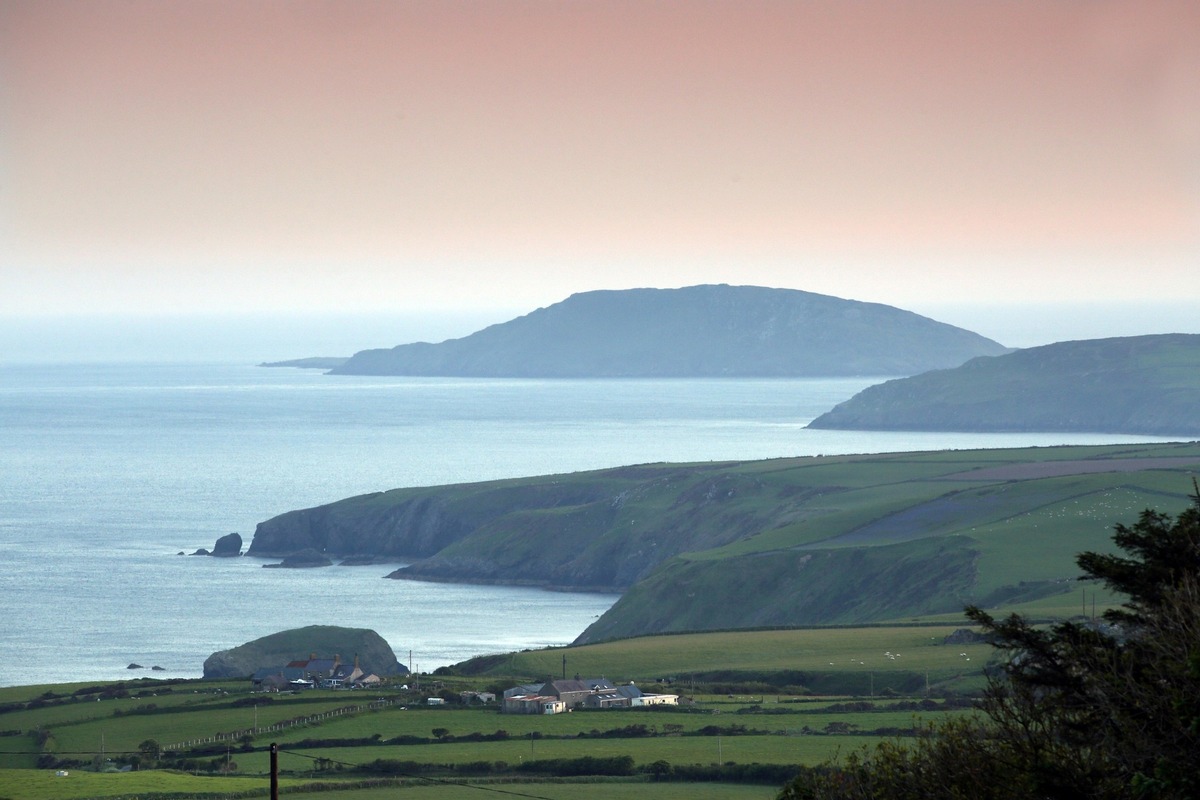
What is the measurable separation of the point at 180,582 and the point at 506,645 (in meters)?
33.9

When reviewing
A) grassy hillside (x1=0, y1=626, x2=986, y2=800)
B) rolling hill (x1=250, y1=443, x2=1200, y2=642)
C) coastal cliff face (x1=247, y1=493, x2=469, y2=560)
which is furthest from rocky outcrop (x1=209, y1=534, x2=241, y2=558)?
grassy hillside (x1=0, y1=626, x2=986, y2=800)

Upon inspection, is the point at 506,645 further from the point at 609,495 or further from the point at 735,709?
the point at 609,495

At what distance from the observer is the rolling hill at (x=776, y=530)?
293ft

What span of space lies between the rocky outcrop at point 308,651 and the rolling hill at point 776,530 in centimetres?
1494

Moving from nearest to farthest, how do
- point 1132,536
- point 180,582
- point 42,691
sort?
point 1132,536, point 42,691, point 180,582

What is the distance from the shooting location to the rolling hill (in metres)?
89.2

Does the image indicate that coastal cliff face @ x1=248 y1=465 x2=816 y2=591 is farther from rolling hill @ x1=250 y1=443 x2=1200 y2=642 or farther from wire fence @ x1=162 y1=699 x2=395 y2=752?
wire fence @ x1=162 y1=699 x2=395 y2=752

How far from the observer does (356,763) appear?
44.8m

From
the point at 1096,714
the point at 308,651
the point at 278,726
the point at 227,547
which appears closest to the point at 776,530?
the point at 308,651

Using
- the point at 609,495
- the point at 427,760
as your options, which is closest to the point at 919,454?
the point at 609,495

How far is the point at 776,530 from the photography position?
4274 inches

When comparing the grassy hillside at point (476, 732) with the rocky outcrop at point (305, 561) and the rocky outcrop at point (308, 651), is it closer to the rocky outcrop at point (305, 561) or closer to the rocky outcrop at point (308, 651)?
the rocky outcrop at point (308, 651)

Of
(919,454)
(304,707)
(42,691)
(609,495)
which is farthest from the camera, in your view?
(919,454)

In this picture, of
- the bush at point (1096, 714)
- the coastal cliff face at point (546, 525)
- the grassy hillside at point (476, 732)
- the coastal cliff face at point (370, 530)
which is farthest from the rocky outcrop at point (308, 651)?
the bush at point (1096, 714)
